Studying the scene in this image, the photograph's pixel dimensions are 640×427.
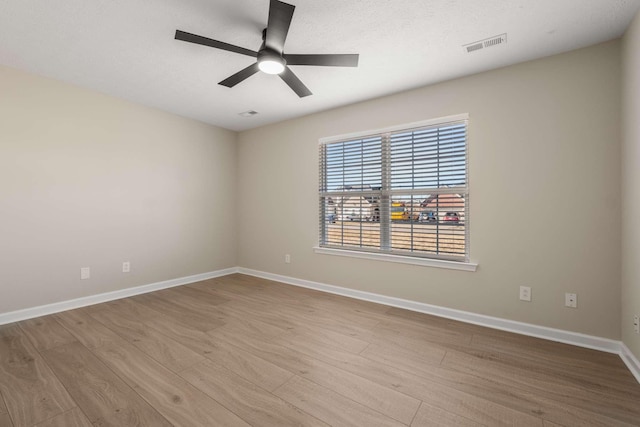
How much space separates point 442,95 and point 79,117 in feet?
13.4

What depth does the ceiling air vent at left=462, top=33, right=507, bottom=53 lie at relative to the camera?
2.17 meters

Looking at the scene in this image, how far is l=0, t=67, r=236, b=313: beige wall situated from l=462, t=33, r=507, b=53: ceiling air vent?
379 cm

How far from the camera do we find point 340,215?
3.78 metres

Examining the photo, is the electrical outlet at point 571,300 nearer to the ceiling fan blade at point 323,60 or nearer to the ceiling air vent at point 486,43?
the ceiling air vent at point 486,43

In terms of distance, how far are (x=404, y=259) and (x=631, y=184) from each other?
1895 mm

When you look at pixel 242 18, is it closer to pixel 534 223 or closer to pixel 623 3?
pixel 623 3

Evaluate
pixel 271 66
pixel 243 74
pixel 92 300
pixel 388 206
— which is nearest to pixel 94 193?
pixel 92 300

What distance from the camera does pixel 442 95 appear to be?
2926 millimetres

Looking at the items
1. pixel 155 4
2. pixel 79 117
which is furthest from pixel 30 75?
pixel 155 4

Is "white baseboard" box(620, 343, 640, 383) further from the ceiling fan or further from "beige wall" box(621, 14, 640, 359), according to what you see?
the ceiling fan

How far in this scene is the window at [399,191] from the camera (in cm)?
290

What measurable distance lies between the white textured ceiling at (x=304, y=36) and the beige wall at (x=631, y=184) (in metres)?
0.26

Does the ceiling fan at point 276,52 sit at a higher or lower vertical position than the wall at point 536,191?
higher

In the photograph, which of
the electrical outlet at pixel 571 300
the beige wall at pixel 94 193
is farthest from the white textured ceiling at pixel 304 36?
the electrical outlet at pixel 571 300
